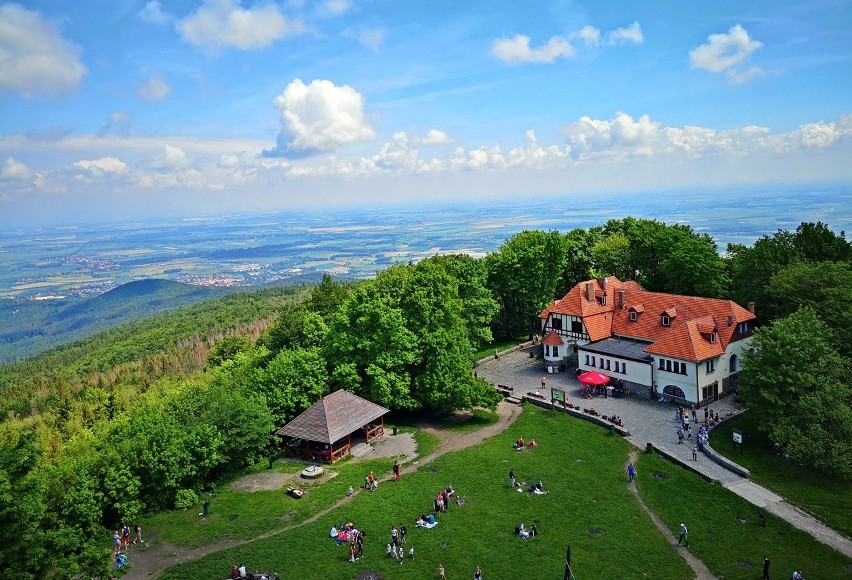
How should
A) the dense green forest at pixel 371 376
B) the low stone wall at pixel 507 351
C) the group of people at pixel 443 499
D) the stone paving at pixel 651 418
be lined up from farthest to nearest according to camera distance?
the low stone wall at pixel 507 351
the group of people at pixel 443 499
the stone paving at pixel 651 418
the dense green forest at pixel 371 376

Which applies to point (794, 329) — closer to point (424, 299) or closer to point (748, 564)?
point (748, 564)

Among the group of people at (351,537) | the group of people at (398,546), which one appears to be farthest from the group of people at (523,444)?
the group of people at (351,537)

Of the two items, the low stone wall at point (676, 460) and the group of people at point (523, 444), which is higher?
the group of people at point (523, 444)

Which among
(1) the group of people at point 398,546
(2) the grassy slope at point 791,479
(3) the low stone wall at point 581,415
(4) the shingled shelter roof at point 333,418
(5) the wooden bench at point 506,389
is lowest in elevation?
(2) the grassy slope at point 791,479

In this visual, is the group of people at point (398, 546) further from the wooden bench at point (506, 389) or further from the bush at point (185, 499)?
the wooden bench at point (506, 389)

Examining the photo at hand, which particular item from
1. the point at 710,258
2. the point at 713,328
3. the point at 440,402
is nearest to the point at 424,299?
the point at 440,402

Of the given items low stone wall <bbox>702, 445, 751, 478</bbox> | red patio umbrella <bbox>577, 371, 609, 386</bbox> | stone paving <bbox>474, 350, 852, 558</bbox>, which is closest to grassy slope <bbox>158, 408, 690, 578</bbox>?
stone paving <bbox>474, 350, 852, 558</bbox>

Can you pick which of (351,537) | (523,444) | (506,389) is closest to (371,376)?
(523,444)

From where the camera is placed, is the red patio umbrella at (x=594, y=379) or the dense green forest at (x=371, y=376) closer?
the dense green forest at (x=371, y=376)
